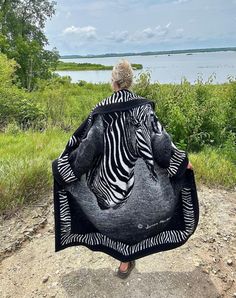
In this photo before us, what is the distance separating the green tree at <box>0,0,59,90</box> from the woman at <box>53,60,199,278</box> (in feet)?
78.5

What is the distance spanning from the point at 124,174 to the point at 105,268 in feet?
3.45

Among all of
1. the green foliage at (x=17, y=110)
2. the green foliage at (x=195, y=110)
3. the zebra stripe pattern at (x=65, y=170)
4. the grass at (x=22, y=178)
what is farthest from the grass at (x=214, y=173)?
the green foliage at (x=17, y=110)

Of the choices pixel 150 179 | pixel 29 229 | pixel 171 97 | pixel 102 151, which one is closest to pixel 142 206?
pixel 150 179

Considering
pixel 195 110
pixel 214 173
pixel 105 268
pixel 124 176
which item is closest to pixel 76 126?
pixel 195 110

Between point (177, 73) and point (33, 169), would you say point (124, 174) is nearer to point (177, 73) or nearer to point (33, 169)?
point (33, 169)

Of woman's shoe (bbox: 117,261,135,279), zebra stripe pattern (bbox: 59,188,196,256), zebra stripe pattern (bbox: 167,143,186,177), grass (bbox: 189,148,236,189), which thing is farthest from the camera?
grass (bbox: 189,148,236,189)

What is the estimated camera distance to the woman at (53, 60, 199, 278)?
3.06m

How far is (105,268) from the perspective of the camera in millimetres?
3652

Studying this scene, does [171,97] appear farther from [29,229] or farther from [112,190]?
[112,190]

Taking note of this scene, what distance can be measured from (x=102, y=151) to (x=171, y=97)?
285 inches

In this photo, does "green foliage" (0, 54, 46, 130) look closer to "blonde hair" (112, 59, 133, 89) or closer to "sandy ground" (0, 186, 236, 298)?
"sandy ground" (0, 186, 236, 298)

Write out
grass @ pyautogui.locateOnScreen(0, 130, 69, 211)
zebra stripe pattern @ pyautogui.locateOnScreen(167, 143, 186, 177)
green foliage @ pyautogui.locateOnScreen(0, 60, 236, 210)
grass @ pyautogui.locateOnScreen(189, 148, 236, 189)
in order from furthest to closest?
grass @ pyautogui.locateOnScreen(189, 148, 236, 189) → green foliage @ pyautogui.locateOnScreen(0, 60, 236, 210) → grass @ pyautogui.locateOnScreen(0, 130, 69, 211) → zebra stripe pattern @ pyautogui.locateOnScreen(167, 143, 186, 177)

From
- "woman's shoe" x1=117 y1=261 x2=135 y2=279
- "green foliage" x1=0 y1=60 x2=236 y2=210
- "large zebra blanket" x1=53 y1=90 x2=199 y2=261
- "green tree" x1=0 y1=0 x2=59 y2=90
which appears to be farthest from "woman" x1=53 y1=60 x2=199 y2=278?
"green tree" x1=0 y1=0 x2=59 y2=90

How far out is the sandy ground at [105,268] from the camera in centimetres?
341
